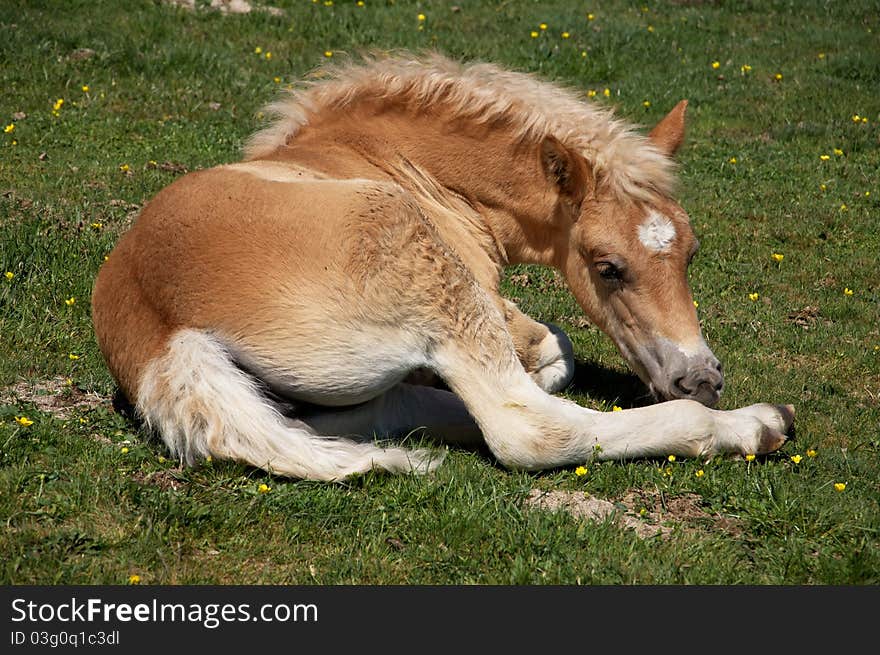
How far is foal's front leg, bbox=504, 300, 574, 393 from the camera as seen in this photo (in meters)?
5.82

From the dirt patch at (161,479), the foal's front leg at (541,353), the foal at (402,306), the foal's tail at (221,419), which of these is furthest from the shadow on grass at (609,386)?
the dirt patch at (161,479)

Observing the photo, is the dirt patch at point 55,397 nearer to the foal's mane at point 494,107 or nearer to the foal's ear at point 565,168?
the foal's mane at point 494,107

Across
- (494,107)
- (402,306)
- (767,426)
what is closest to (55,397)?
(402,306)

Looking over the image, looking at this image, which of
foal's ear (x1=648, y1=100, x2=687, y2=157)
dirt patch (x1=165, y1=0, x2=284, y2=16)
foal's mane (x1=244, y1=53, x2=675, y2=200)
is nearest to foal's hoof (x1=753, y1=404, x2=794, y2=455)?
foal's mane (x1=244, y1=53, x2=675, y2=200)

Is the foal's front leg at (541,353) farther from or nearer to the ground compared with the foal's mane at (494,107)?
nearer to the ground

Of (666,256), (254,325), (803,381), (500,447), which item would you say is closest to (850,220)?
(803,381)

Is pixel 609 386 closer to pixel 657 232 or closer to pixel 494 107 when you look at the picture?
pixel 657 232

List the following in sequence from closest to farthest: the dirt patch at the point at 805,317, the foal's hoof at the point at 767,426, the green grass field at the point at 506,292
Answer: the green grass field at the point at 506,292 < the foal's hoof at the point at 767,426 < the dirt patch at the point at 805,317

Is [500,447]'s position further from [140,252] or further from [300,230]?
[140,252]

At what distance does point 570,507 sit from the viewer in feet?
14.8

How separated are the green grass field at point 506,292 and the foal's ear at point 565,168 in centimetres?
121

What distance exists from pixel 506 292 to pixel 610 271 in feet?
6.94

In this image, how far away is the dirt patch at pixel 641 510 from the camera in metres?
4.39

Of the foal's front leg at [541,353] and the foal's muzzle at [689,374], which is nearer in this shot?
the foal's muzzle at [689,374]
